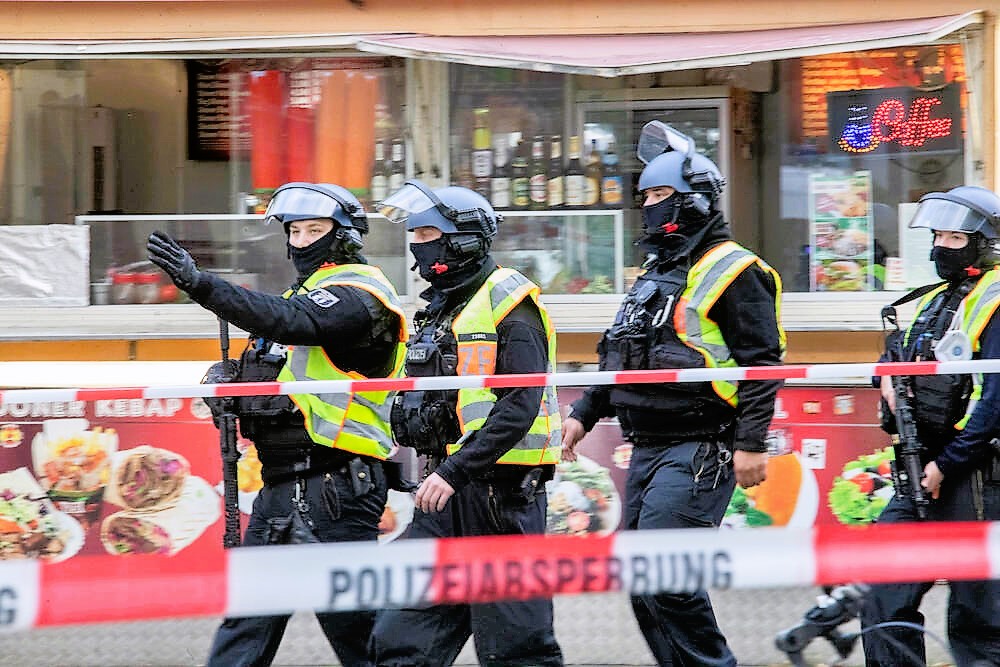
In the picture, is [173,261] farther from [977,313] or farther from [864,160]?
[864,160]

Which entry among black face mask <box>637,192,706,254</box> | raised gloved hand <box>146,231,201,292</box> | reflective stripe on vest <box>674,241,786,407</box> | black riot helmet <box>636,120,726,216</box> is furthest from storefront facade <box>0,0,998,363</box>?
raised gloved hand <box>146,231,201,292</box>

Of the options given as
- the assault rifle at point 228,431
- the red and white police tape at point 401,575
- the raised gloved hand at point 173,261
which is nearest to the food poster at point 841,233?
the assault rifle at point 228,431

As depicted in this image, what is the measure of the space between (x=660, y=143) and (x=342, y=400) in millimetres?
1536

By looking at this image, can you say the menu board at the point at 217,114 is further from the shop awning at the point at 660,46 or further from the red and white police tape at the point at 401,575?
the red and white police tape at the point at 401,575

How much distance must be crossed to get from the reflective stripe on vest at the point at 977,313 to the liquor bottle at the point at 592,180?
367 centimetres

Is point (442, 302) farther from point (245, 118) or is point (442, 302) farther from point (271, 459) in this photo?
point (245, 118)

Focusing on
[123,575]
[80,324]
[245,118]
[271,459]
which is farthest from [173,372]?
[123,575]

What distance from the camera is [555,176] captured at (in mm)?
8516

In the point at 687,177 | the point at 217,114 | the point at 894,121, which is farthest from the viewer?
the point at 217,114

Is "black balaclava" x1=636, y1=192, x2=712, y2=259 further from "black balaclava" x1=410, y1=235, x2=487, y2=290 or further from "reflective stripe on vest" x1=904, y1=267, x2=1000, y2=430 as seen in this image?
"reflective stripe on vest" x1=904, y1=267, x2=1000, y2=430

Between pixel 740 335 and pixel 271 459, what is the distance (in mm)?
1648

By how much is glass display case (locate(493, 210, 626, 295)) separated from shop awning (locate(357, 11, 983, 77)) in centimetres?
100

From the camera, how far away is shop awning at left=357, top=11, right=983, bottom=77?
7551mm

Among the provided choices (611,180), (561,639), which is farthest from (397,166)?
(561,639)
